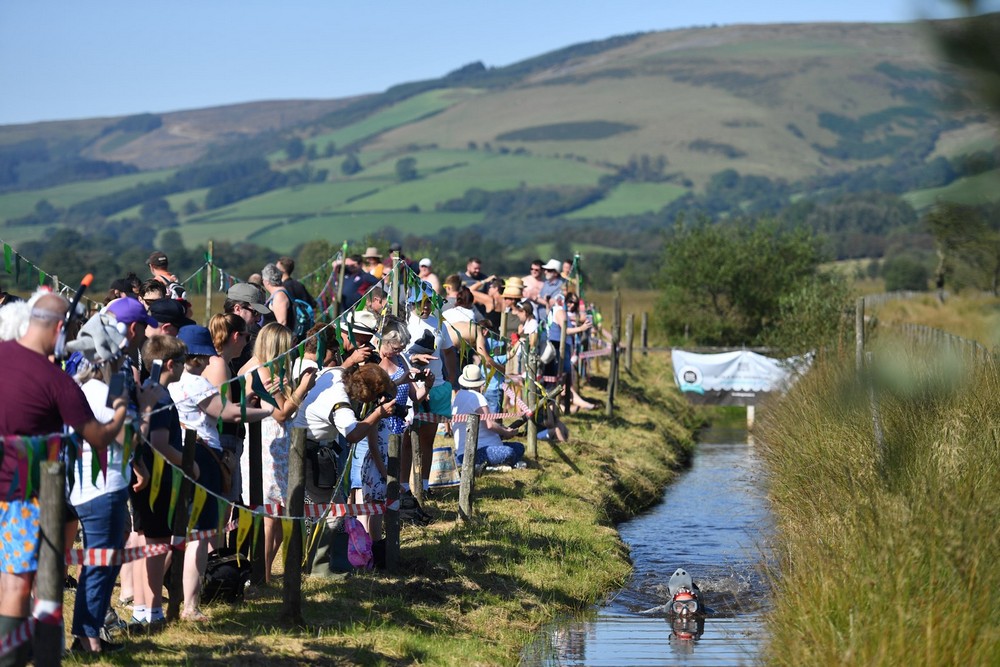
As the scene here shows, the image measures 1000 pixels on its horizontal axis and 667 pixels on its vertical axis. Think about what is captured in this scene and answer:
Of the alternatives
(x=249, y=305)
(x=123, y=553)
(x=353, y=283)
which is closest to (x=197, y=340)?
(x=123, y=553)

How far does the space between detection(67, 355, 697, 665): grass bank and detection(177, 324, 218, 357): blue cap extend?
5.17ft

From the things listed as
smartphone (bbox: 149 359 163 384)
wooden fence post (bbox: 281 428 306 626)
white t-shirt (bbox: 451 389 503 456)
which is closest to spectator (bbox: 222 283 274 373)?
white t-shirt (bbox: 451 389 503 456)

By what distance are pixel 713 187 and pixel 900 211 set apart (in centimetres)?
18951

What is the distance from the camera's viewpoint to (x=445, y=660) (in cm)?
898

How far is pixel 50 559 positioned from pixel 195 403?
82.8 inches

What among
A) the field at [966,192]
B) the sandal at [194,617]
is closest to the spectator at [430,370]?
the sandal at [194,617]

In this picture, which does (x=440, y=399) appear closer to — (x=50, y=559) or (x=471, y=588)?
(x=471, y=588)

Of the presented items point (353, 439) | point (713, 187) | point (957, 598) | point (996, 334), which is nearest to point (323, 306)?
point (353, 439)

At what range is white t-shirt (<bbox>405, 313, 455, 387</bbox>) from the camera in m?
12.4

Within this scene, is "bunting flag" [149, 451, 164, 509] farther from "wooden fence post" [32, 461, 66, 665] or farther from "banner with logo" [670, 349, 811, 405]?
"banner with logo" [670, 349, 811, 405]

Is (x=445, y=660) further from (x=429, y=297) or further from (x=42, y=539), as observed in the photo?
(x=429, y=297)

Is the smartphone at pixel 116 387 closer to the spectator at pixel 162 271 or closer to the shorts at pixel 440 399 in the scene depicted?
the shorts at pixel 440 399

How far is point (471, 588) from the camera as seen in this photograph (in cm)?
1064

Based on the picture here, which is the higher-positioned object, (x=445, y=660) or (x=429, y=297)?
(x=429, y=297)
